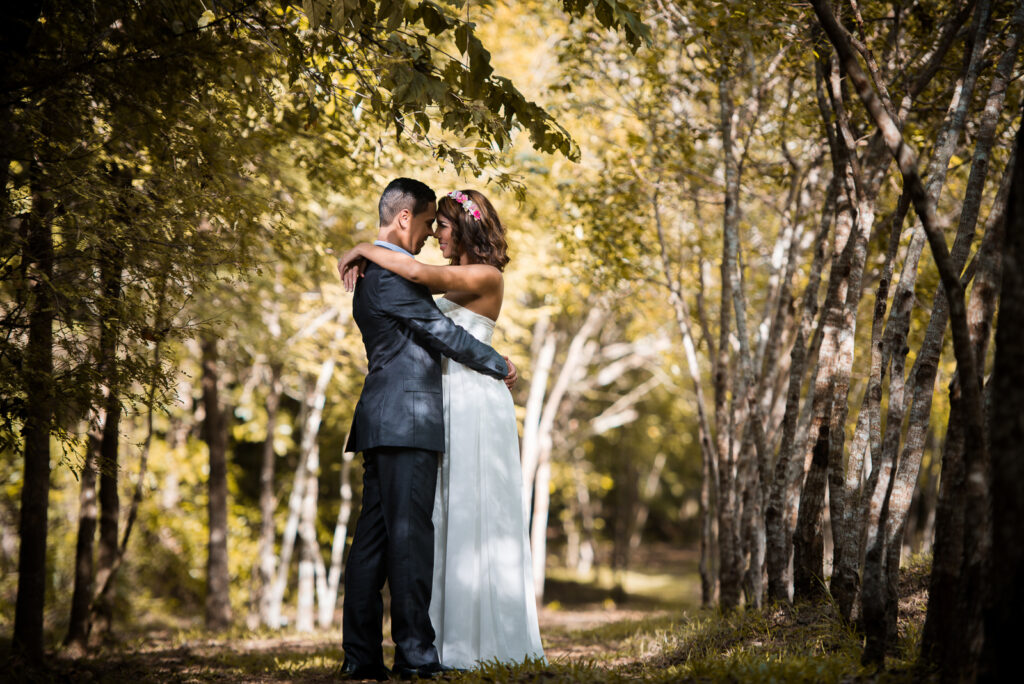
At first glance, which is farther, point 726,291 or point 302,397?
point 302,397

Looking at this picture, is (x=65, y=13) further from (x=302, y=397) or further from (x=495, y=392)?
(x=302, y=397)

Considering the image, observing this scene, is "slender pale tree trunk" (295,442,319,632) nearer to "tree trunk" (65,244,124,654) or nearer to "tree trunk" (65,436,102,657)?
"tree trunk" (65,244,124,654)

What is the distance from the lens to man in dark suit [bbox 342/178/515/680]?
13.8 ft

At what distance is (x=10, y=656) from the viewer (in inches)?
213

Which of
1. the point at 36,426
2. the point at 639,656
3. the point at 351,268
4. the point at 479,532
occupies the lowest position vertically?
the point at 639,656

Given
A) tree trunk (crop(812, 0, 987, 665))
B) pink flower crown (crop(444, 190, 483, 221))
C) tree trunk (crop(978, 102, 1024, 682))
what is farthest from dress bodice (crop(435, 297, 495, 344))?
tree trunk (crop(978, 102, 1024, 682))

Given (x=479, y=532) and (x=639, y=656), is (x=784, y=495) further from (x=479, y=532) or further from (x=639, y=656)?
(x=479, y=532)

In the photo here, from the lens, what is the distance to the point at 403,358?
437 centimetres

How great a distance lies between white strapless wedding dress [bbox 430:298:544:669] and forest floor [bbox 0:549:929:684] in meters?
0.28

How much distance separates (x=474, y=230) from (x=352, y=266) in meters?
0.72

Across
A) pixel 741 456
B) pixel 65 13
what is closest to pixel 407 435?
pixel 65 13

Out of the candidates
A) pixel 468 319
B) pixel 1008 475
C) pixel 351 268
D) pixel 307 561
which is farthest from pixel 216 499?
pixel 1008 475

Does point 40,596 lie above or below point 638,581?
above

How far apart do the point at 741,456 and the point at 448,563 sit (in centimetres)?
403
